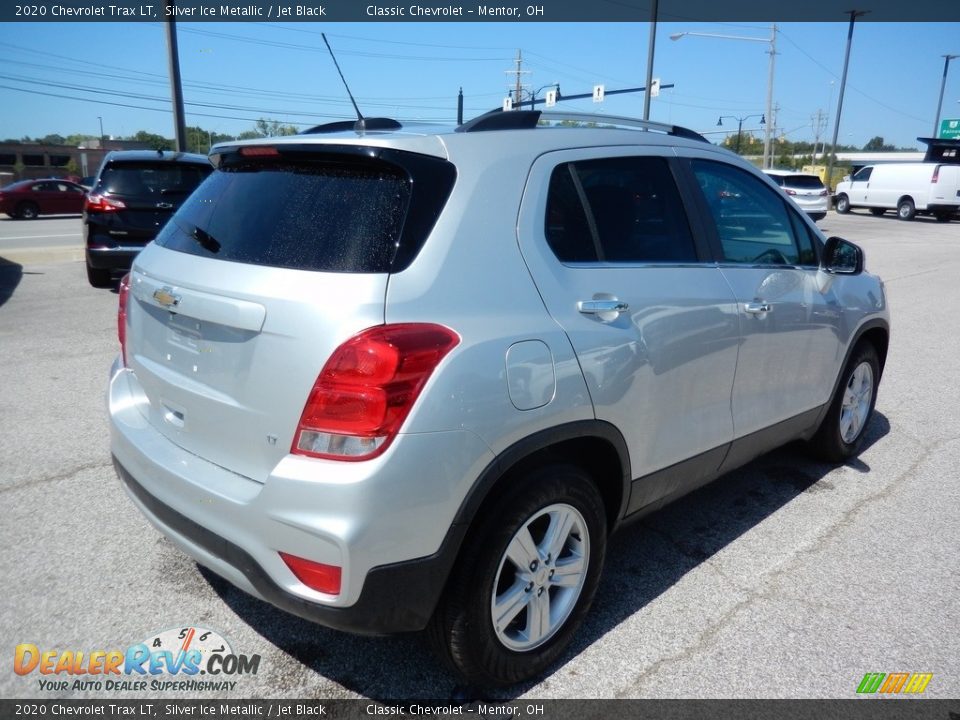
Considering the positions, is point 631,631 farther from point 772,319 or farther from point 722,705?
point 772,319

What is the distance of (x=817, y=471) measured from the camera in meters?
4.47

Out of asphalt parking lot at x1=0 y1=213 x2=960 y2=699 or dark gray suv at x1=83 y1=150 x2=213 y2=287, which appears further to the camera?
dark gray suv at x1=83 y1=150 x2=213 y2=287

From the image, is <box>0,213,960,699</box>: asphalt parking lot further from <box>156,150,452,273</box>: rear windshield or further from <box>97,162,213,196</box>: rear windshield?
<box>97,162,213,196</box>: rear windshield

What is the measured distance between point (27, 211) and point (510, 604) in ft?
101

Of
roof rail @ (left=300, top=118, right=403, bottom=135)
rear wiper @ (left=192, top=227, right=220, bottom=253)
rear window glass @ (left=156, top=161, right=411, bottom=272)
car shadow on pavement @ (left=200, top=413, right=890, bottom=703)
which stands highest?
roof rail @ (left=300, top=118, right=403, bottom=135)

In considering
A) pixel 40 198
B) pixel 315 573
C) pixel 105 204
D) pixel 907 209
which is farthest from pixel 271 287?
pixel 907 209

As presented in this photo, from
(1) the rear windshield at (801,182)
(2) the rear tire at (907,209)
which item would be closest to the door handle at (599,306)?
(1) the rear windshield at (801,182)

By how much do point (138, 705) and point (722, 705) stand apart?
1.94 metres

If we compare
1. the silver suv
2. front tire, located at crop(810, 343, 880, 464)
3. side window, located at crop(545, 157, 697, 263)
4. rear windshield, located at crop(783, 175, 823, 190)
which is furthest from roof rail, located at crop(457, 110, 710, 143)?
rear windshield, located at crop(783, 175, 823, 190)

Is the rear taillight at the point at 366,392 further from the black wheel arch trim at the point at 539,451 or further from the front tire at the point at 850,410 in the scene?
the front tire at the point at 850,410

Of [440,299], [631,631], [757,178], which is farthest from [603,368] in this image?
[757,178]

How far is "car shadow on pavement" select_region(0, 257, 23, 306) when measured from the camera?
30.7 feet

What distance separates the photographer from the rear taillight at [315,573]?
6.63 feet

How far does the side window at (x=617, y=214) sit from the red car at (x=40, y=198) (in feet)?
96.7
